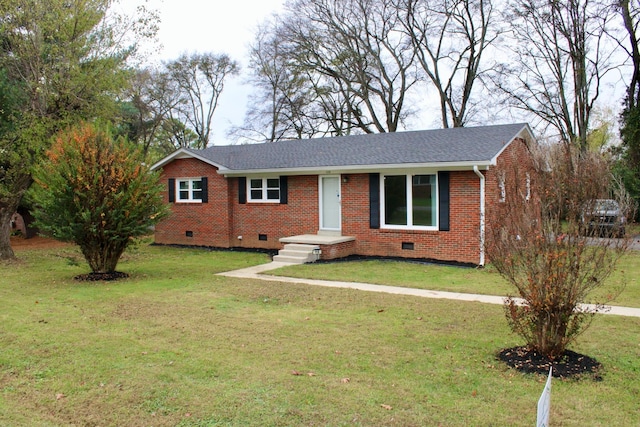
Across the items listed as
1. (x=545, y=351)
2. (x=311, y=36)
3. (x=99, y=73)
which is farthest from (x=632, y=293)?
(x=311, y=36)

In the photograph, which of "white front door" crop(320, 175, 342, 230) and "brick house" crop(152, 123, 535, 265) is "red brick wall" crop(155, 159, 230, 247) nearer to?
"brick house" crop(152, 123, 535, 265)

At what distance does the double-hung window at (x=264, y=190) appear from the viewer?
1702 cm

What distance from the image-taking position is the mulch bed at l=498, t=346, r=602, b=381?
500 centimetres

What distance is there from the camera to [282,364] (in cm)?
541

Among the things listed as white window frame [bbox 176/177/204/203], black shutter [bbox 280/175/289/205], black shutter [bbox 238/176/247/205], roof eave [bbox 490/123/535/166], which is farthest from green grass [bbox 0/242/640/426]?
white window frame [bbox 176/177/204/203]

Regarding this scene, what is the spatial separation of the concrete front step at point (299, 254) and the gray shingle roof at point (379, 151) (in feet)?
8.57

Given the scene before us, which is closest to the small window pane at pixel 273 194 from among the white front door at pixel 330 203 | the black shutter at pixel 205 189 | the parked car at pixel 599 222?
the white front door at pixel 330 203

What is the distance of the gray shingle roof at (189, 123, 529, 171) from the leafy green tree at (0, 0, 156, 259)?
4.26 metres

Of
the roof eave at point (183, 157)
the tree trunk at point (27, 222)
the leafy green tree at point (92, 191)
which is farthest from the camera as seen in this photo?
the tree trunk at point (27, 222)

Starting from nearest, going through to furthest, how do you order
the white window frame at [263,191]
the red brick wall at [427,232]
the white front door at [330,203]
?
Result: the red brick wall at [427,232] < the white front door at [330,203] < the white window frame at [263,191]

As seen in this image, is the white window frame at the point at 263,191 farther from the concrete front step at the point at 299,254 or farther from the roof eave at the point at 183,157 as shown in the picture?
the concrete front step at the point at 299,254

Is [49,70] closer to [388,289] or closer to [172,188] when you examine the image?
[172,188]

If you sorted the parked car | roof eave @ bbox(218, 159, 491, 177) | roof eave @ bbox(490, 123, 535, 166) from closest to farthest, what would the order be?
1. the parked car
2. roof eave @ bbox(490, 123, 535, 166)
3. roof eave @ bbox(218, 159, 491, 177)

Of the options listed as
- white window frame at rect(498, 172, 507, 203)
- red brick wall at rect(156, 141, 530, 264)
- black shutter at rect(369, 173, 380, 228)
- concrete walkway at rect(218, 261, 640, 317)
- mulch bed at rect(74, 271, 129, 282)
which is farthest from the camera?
black shutter at rect(369, 173, 380, 228)
